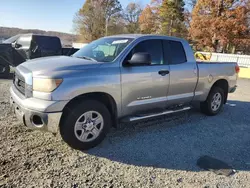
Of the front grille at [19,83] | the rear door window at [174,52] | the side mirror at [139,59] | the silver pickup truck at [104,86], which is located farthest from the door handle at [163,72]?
the front grille at [19,83]

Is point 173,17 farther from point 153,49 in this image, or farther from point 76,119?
point 76,119

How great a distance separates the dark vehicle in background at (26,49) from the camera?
372 inches

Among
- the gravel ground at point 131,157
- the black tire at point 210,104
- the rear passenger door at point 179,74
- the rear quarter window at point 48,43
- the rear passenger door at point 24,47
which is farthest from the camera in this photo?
the rear quarter window at point 48,43

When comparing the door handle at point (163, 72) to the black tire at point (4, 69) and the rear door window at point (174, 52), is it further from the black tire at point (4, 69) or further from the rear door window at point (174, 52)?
the black tire at point (4, 69)

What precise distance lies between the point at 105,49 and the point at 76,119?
1.52 m

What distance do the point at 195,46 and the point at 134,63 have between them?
32.5 meters

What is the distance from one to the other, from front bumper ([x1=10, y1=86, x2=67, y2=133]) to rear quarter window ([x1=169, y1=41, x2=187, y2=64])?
2.44m

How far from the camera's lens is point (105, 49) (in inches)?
163

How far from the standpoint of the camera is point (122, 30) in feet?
162

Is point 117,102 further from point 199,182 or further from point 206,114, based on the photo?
point 206,114

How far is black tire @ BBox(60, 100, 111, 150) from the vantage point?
127 inches

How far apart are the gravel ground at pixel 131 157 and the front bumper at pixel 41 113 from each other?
0.48m

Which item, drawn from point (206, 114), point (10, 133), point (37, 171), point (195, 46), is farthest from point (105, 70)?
point (195, 46)

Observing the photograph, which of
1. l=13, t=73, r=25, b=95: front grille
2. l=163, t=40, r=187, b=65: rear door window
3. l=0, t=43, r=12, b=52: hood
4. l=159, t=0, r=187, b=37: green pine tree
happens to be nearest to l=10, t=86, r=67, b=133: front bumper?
l=13, t=73, r=25, b=95: front grille
